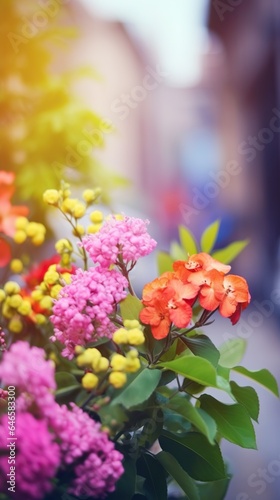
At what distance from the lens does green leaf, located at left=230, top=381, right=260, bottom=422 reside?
1.69 feet

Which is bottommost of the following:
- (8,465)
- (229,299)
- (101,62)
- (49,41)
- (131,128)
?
(8,465)

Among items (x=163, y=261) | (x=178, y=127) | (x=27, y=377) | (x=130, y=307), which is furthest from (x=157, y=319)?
(x=178, y=127)

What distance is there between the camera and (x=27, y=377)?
0.38 meters

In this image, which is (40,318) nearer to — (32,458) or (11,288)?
(11,288)

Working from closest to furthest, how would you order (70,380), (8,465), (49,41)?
(8,465), (70,380), (49,41)

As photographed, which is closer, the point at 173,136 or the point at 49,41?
the point at 49,41

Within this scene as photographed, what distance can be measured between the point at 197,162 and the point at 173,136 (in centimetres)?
69

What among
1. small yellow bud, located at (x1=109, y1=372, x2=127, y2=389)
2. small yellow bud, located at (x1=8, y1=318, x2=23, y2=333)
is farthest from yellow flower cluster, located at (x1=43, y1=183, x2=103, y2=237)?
small yellow bud, located at (x1=109, y1=372, x2=127, y2=389)

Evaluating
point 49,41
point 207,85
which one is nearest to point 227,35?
point 207,85

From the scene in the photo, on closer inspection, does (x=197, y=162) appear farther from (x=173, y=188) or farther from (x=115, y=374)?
(x=115, y=374)

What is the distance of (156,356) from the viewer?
51 centimetres

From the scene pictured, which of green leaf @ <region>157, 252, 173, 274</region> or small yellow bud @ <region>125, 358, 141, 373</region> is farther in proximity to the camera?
green leaf @ <region>157, 252, 173, 274</region>

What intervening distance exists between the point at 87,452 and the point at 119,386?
0.16 ft

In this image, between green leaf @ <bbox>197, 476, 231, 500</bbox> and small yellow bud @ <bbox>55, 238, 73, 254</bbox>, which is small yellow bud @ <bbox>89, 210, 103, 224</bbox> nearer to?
small yellow bud @ <bbox>55, 238, 73, 254</bbox>
